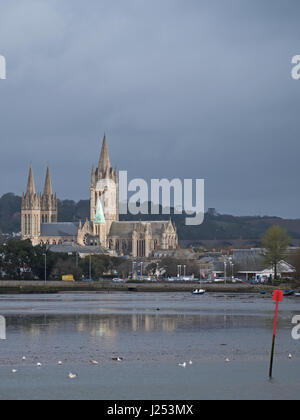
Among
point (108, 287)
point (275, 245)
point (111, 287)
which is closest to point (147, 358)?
point (275, 245)

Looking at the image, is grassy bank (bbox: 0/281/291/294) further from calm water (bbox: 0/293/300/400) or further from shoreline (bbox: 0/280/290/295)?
calm water (bbox: 0/293/300/400)

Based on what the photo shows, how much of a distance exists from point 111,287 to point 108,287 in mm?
692

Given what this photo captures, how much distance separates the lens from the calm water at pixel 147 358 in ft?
104

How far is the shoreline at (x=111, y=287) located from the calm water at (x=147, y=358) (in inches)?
2788

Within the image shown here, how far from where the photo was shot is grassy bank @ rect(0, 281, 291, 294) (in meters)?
136

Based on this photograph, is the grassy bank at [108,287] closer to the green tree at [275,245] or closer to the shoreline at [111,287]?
the shoreline at [111,287]

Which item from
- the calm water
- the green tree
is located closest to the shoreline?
the green tree

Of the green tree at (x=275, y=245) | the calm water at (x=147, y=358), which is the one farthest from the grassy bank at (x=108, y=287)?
the calm water at (x=147, y=358)

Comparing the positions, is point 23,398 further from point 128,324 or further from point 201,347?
point 128,324

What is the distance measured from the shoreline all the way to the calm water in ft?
232

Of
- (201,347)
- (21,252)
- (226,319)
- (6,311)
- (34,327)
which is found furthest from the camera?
(21,252)

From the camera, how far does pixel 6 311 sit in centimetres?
7475
